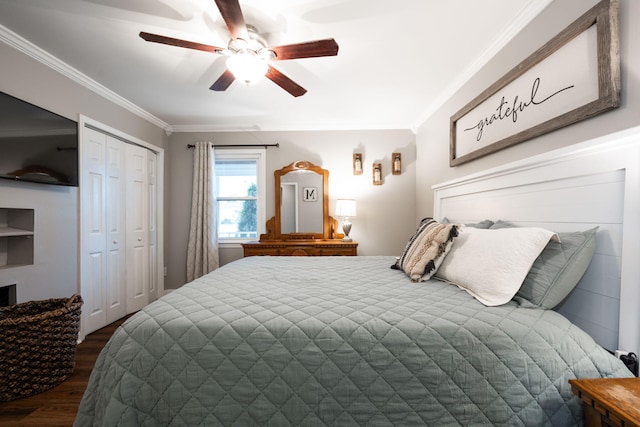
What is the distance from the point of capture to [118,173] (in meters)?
2.99

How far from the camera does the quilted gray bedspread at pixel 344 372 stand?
88 cm

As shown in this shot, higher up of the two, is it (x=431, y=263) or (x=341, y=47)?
(x=341, y=47)

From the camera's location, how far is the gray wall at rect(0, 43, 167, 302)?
1952 mm

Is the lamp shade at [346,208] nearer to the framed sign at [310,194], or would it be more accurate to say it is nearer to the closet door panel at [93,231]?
the framed sign at [310,194]

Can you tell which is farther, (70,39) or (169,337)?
(70,39)

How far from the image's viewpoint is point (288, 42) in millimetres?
1977

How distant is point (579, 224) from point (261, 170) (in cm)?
333

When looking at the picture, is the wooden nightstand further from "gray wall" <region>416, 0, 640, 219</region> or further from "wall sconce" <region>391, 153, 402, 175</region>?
"wall sconce" <region>391, 153, 402, 175</region>

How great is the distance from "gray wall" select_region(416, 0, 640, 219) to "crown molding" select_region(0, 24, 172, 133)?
3469 millimetres

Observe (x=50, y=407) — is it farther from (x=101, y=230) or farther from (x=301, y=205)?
(x=301, y=205)

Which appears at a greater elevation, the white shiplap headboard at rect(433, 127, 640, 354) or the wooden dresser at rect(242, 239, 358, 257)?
the white shiplap headboard at rect(433, 127, 640, 354)

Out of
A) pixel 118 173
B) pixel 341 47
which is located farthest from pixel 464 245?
pixel 118 173

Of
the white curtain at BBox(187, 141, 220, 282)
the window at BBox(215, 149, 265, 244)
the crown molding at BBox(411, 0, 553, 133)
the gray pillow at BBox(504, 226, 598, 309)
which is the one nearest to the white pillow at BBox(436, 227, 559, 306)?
the gray pillow at BBox(504, 226, 598, 309)

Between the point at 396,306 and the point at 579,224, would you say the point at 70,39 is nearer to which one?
the point at 396,306
